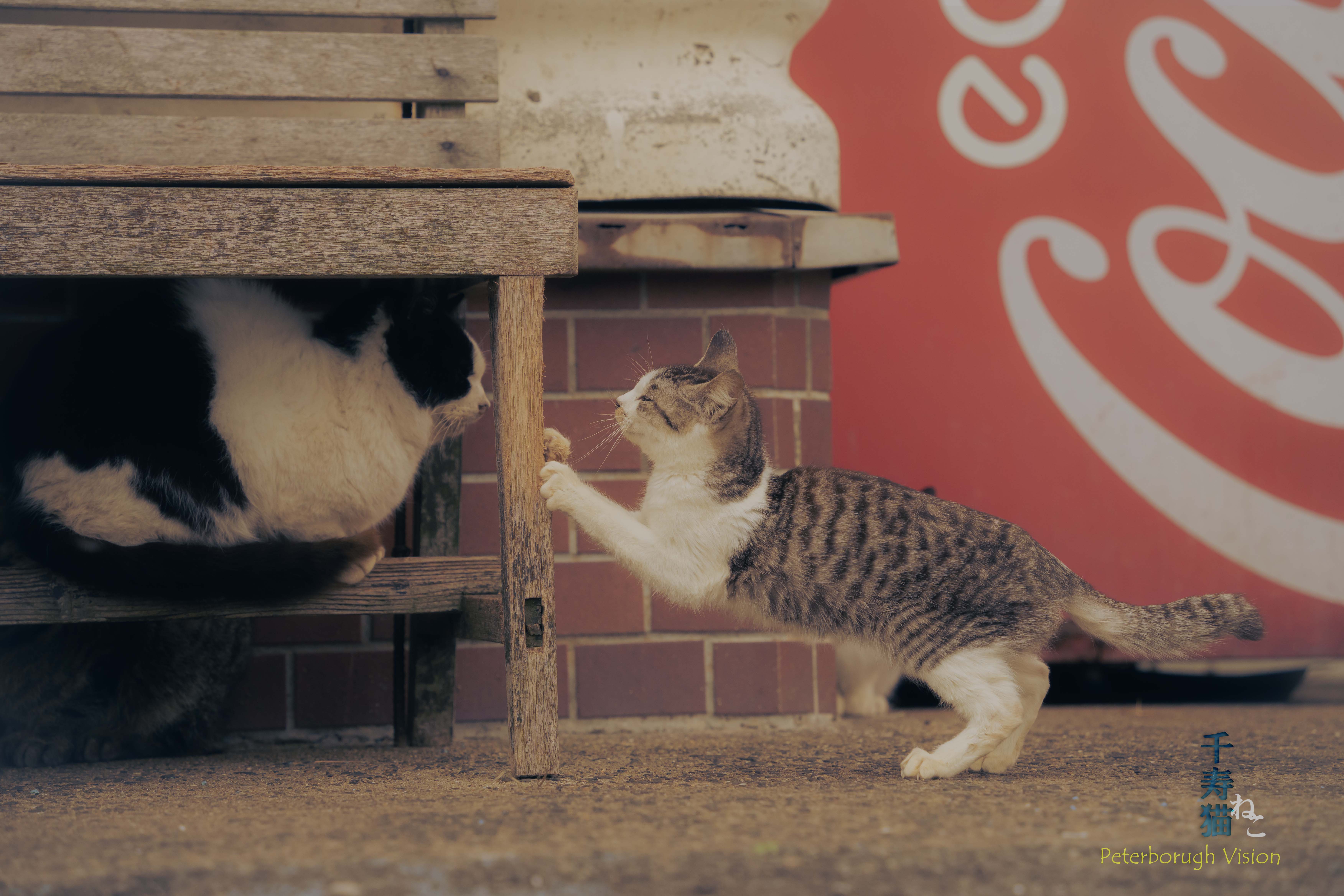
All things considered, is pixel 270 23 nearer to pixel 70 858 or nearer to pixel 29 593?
pixel 29 593

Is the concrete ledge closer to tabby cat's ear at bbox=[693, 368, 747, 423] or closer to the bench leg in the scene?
tabby cat's ear at bbox=[693, 368, 747, 423]

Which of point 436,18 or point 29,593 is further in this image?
point 436,18

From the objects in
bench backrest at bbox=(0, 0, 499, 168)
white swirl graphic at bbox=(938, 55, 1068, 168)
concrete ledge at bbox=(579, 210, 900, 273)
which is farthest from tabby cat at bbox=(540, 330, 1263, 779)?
white swirl graphic at bbox=(938, 55, 1068, 168)

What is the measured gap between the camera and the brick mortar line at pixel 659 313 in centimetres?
243

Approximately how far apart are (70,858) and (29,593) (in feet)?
2.03

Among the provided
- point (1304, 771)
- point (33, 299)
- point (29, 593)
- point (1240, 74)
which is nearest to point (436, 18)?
point (33, 299)

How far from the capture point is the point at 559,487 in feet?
A: 5.83

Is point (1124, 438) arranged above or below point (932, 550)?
above

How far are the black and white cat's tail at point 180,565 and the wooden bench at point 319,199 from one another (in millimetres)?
26

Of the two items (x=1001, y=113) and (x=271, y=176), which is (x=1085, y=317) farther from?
(x=271, y=176)

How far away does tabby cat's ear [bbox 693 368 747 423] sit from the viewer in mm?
1936

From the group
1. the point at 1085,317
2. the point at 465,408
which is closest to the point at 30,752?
the point at 465,408

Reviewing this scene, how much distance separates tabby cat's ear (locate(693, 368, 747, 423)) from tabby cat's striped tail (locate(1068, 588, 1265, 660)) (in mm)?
695

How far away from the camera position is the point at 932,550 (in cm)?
185
